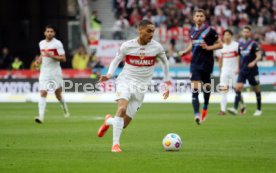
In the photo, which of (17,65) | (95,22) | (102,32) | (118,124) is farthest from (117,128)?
(95,22)

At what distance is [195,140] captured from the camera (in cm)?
1539

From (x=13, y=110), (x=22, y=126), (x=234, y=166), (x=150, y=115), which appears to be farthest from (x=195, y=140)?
(x=13, y=110)

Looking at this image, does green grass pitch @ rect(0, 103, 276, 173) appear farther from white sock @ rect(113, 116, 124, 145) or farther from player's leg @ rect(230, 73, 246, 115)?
player's leg @ rect(230, 73, 246, 115)

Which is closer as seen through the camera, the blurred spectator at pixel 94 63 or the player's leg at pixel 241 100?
the player's leg at pixel 241 100

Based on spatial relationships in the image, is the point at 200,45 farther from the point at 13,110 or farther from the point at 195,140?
the point at 13,110

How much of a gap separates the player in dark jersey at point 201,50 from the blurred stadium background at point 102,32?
40.7ft

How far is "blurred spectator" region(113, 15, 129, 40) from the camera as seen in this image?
37562mm

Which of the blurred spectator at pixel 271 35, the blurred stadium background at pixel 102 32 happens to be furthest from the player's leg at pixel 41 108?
the blurred spectator at pixel 271 35

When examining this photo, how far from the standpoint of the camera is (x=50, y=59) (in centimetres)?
2200

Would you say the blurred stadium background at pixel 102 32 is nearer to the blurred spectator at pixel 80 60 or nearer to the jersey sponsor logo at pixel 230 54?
the blurred spectator at pixel 80 60

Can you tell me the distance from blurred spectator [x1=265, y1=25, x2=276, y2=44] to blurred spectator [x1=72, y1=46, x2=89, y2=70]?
27.9ft

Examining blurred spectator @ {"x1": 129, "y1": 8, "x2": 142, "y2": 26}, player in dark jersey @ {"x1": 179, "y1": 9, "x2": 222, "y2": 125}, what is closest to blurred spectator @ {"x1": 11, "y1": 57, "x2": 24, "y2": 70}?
blurred spectator @ {"x1": 129, "y1": 8, "x2": 142, "y2": 26}

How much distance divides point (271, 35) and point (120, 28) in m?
7.17

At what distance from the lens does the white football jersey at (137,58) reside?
44.4ft
